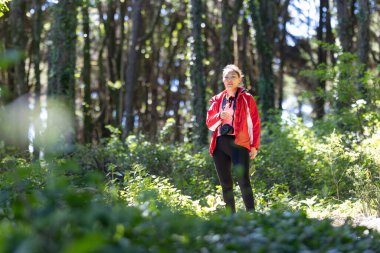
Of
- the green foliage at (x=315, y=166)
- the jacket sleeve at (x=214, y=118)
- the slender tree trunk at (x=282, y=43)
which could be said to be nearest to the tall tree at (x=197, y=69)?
the green foliage at (x=315, y=166)

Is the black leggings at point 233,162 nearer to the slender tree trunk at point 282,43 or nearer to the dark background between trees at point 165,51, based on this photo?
the dark background between trees at point 165,51

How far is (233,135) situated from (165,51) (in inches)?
903

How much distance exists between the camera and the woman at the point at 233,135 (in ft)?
26.6

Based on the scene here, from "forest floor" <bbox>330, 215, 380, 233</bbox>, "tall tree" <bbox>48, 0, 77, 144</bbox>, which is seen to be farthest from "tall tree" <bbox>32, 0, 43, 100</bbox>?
"forest floor" <bbox>330, 215, 380, 233</bbox>

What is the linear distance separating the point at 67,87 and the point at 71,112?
0.73 m

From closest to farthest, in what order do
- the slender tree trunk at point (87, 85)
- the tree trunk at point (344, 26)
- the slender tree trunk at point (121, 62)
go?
the tree trunk at point (344, 26) → the slender tree trunk at point (87, 85) → the slender tree trunk at point (121, 62)

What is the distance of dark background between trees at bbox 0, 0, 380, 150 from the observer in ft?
57.1

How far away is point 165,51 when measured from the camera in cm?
3077

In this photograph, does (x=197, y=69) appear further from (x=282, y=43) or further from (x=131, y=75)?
(x=282, y=43)

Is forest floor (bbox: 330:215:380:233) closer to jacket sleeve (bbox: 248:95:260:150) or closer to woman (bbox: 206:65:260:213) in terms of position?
woman (bbox: 206:65:260:213)

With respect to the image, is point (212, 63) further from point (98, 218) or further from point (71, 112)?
point (98, 218)

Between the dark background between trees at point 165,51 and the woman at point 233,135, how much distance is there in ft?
28.3

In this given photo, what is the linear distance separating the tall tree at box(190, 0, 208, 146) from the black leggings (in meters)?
8.91

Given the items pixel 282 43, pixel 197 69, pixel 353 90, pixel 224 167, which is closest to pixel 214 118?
pixel 224 167
